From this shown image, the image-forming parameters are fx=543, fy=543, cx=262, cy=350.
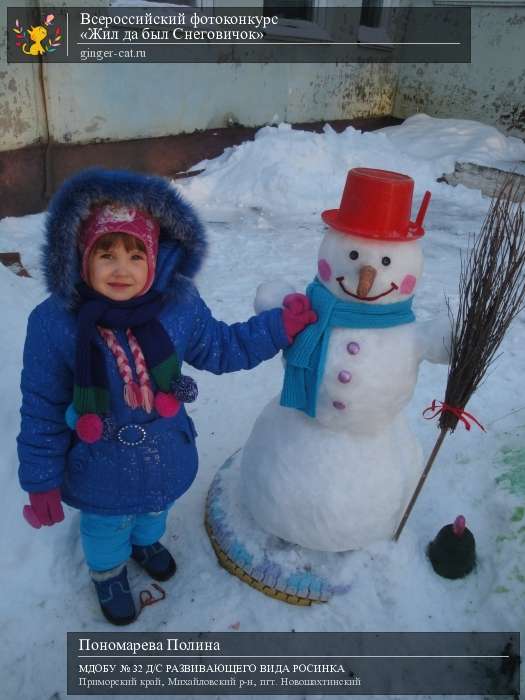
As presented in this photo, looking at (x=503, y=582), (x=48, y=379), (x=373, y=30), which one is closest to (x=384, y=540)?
(x=503, y=582)

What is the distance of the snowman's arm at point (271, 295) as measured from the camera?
72.9 inches

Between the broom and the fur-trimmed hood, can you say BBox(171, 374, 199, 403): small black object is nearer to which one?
the fur-trimmed hood

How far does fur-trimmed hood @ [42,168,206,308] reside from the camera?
1.43 m

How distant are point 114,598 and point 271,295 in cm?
123

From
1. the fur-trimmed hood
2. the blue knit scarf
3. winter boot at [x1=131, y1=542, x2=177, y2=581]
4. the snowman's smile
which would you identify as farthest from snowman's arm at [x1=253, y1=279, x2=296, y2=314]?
winter boot at [x1=131, y1=542, x2=177, y2=581]

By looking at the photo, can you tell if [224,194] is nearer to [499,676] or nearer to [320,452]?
[320,452]

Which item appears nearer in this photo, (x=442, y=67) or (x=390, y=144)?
(x=390, y=144)

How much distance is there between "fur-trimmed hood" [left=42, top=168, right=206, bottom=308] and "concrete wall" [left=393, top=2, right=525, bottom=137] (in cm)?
848

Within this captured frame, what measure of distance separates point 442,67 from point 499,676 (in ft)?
30.3

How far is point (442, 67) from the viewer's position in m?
8.81

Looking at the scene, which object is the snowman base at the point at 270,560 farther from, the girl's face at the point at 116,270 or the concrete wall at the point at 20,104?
the concrete wall at the point at 20,104

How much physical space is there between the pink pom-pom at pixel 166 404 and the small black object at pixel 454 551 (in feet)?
3.92

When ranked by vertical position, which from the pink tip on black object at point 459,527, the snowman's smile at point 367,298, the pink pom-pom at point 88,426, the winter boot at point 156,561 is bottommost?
the winter boot at point 156,561

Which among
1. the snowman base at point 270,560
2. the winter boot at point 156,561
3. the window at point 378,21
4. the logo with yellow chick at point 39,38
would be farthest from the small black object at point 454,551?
the window at point 378,21
